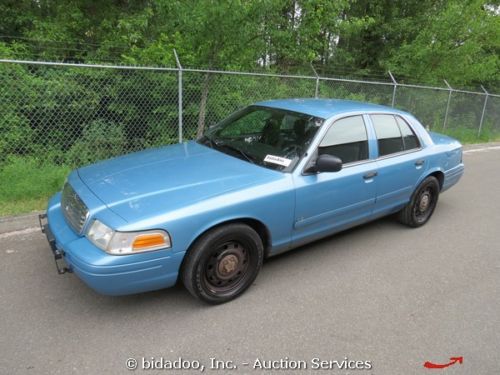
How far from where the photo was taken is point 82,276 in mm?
2604

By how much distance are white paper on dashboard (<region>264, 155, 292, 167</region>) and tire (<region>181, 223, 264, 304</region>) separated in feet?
2.27

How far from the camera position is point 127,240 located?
256 cm

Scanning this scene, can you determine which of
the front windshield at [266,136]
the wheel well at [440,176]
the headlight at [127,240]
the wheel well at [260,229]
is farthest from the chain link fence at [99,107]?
the wheel well at [440,176]

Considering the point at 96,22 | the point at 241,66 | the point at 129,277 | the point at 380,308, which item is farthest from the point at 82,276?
the point at 96,22

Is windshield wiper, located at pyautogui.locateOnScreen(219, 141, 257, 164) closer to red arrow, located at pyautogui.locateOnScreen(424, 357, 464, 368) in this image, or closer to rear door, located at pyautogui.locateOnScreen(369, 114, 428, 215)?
rear door, located at pyautogui.locateOnScreen(369, 114, 428, 215)

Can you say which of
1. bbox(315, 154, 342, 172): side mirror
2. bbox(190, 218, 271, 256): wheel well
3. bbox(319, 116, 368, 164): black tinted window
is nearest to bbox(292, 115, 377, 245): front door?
bbox(319, 116, 368, 164): black tinted window

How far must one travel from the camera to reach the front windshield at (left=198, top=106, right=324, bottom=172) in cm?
348

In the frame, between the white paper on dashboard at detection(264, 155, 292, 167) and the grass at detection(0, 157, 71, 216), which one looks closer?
the white paper on dashboard at detection(264, 155, 292, 167)

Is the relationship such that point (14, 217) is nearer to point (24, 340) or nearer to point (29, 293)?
point (29, 293)

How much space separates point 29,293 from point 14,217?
1.64 meters

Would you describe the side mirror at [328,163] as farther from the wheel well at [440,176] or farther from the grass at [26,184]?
the grass at [26,184]

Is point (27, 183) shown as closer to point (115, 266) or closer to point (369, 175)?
point (115, 266)

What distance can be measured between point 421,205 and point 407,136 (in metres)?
0.93

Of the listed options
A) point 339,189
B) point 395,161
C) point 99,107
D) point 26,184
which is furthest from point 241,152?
point 99,107
